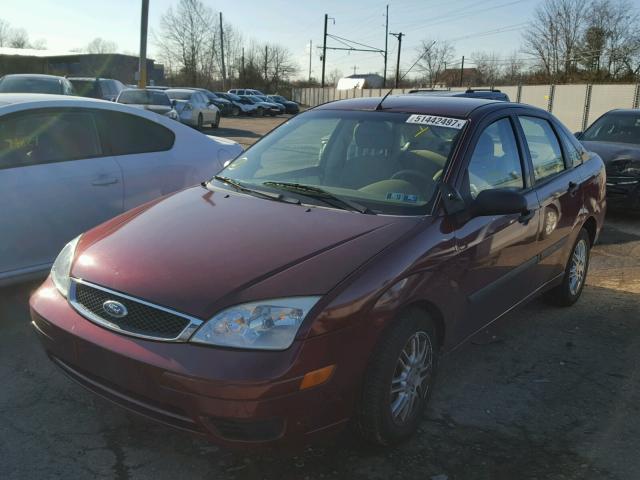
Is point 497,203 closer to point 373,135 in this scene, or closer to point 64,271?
point 373,135

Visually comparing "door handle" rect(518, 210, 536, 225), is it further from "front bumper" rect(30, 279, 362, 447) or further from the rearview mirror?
"front bumper" rect(30, 279, 362, 447)

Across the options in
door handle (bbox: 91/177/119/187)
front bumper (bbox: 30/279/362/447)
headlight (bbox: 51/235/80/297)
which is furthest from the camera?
door handle (bbox: 91/177/119/187)

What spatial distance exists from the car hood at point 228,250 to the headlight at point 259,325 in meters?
0.04

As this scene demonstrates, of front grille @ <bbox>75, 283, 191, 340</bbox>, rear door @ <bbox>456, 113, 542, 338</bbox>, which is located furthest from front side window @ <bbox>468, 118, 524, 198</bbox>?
front grille @ <bbox>75, 283, 191, 340</bbox>

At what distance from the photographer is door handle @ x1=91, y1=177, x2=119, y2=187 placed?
4.54 m

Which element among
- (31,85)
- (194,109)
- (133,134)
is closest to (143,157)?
(133,134)

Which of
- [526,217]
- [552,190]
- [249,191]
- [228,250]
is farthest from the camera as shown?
[552,190]

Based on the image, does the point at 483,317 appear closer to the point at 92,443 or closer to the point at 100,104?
the point at 92,443

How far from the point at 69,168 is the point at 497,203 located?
10.1ft

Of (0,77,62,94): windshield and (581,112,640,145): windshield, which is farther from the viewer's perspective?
(0,77,62,94): windshield

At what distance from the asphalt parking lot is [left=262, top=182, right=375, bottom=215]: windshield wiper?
1119 mm

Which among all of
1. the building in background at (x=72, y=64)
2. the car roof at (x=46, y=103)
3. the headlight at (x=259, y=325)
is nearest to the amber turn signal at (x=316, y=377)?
the headlight at (x=259, y=325)

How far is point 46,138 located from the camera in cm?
444

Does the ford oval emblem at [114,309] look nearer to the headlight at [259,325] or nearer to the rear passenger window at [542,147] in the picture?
the headlight at [259,325]
